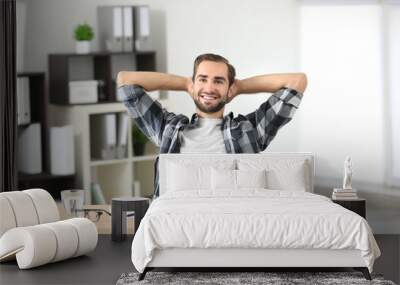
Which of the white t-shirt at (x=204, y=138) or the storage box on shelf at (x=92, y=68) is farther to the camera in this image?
the storage box on shelf at (x=92, y=68)

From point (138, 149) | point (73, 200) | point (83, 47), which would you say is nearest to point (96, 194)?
point (138, 149)

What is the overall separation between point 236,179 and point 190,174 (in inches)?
11.1

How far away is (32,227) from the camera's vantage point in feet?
16.9

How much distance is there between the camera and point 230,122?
5836 millimetres

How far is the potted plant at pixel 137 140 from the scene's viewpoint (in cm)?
835

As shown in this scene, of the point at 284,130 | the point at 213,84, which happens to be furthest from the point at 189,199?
the point at 284,130

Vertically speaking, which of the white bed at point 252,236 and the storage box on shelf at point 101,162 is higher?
the storage box on shelf at point 101,162

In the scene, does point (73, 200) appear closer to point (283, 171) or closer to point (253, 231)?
point (283, 171)

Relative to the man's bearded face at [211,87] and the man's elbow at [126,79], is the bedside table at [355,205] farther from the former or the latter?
the man's elbow at [126,79]

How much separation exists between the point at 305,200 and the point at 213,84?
3.77ft

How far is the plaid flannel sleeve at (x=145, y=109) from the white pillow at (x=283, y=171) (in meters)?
0.62

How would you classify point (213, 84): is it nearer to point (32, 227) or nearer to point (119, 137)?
point (32, 227)

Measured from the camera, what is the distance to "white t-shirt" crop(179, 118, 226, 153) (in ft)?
19.0

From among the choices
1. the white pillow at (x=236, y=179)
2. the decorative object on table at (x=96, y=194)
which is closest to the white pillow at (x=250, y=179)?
the white pillow at (x=236, y=179)
